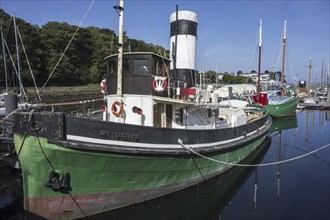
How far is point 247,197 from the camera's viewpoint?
1057cm

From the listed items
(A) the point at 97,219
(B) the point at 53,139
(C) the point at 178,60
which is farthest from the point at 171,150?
(C) the point at 178,60

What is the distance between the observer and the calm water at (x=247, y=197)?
887cm

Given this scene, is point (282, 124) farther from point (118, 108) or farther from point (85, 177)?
point (85, 177)

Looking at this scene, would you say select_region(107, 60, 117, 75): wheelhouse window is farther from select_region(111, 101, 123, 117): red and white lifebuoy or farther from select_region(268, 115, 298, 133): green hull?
select_region(268, 115, 298, 133): green hull

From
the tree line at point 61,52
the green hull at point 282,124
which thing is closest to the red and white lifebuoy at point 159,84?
the green hull at point 282,124

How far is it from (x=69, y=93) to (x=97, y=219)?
171 feet

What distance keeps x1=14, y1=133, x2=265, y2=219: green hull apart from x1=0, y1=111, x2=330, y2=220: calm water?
0.52 metres

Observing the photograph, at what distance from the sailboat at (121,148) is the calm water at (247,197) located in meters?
0.42

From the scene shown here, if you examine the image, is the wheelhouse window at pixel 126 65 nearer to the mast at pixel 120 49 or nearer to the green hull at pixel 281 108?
the mast at pixel 120 49

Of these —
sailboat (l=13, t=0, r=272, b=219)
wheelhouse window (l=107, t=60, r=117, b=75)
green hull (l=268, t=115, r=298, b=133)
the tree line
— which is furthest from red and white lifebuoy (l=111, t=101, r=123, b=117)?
the tree line

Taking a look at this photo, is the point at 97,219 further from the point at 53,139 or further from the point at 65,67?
the point at 65,67

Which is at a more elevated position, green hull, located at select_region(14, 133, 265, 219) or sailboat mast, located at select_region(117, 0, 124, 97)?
sailboat mast, located at select_region(117, 0, 124, 97)

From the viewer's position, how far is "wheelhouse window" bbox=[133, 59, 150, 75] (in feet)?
30.4

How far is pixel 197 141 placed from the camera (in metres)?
9.78
